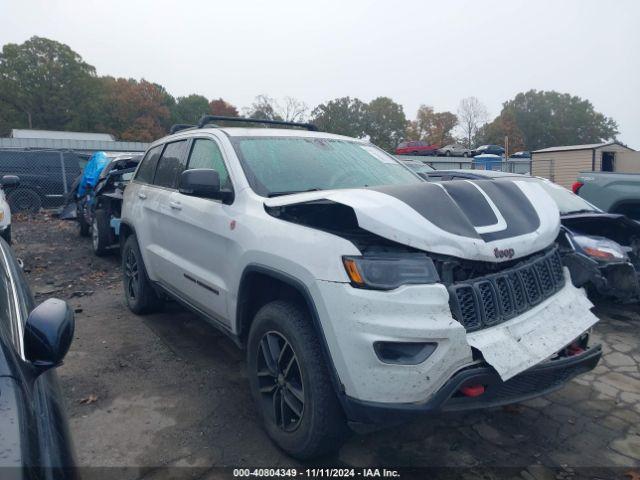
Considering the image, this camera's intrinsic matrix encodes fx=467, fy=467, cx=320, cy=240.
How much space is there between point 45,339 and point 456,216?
1.93m

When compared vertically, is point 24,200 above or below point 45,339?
below

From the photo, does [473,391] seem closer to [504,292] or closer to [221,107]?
[504,292]

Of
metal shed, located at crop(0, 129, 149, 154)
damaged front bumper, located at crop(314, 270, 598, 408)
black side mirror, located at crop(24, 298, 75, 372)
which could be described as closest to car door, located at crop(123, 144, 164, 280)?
black side mirror, located at crop(24, 298, 75, 372)

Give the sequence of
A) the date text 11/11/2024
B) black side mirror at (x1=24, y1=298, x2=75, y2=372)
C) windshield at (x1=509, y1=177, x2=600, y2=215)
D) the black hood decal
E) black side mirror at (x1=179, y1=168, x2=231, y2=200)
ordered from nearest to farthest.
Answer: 1. black side mirror at (x1=24, y1=298, x2=75, y2=372)
2. the black hood decal
3. the date text 11/11/2024
4. black side mirror at (x1=179, y1=168, x2=231, y2=200)
5. windshield at (x1=509, y1=177, x2=600, y2=215)

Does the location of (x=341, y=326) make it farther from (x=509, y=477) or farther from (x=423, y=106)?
(x=423, y=106)

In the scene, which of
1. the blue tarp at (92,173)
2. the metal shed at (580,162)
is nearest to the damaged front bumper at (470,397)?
the blue tarp at (92,173)

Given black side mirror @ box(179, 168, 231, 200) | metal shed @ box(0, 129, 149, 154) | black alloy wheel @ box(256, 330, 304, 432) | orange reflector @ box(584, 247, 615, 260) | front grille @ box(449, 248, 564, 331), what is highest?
metal shed @ box(0, 129, 149, 154)

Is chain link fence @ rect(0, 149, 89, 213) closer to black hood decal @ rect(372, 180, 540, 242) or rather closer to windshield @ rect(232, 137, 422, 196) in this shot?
windshield @ rect(232, 137, 422, 196)

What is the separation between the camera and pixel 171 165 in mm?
4367

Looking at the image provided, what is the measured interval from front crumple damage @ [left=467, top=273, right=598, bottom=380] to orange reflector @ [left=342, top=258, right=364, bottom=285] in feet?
1.89

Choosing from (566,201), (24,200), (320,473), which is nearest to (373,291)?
(320,473)

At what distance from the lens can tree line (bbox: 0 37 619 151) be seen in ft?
158

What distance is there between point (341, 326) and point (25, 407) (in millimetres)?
1264

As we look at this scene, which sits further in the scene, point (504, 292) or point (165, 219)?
point (165, 219)
